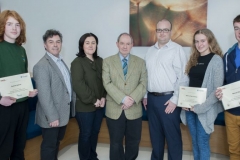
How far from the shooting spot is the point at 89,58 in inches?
105

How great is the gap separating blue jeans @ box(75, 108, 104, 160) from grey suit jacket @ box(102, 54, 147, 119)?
0.23m

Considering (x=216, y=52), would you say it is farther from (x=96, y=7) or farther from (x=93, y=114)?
(x=96, y=7)

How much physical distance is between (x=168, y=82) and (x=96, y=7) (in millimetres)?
2192

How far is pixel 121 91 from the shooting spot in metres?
2.46

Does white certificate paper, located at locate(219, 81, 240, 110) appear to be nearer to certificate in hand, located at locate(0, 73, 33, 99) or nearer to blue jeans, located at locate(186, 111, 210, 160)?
blue jeans, located at locate(186, 111, 210, 160)

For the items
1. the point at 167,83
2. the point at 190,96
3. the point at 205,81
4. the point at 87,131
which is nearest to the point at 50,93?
the point at 87,131

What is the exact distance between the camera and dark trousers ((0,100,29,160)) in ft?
6.43

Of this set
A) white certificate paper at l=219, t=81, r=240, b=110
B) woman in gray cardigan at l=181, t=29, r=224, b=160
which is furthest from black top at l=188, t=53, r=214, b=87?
white certificate paper at l=219, t=81, r=240, b=110

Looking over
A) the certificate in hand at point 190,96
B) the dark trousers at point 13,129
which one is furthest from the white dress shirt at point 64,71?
the certificate in hand at point 190,96

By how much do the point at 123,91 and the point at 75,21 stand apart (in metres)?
2.15

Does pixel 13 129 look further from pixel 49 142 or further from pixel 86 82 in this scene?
pixel 86 82

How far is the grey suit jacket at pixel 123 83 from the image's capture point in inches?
97.3

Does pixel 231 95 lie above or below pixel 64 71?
below

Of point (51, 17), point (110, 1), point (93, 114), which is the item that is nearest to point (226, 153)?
point (93, 114)
